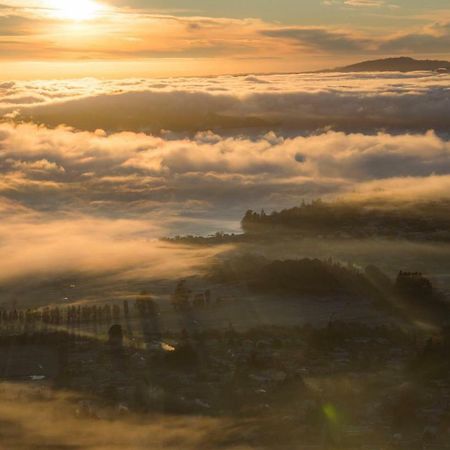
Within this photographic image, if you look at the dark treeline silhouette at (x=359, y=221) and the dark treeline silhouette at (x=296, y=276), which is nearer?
the dark treeline silhouette at (x=296, y=276)

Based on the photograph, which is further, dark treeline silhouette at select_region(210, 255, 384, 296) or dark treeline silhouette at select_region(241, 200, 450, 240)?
dark treeline silhouette at select_region(241, 200, 450, 240)

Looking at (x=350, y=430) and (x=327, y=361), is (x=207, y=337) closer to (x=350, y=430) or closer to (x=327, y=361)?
(x=327, y=361)

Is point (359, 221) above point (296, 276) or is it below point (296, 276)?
below

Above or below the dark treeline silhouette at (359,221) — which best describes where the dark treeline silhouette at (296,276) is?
above

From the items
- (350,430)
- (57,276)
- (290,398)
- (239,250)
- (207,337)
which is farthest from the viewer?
(239,250)

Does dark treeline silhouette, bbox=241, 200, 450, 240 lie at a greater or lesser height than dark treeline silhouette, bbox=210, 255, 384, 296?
lesser

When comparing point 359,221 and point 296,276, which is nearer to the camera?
point 296,276

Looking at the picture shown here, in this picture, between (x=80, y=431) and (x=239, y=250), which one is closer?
(x=80, y=431)

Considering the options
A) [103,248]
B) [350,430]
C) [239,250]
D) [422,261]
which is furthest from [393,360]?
[103,248]
